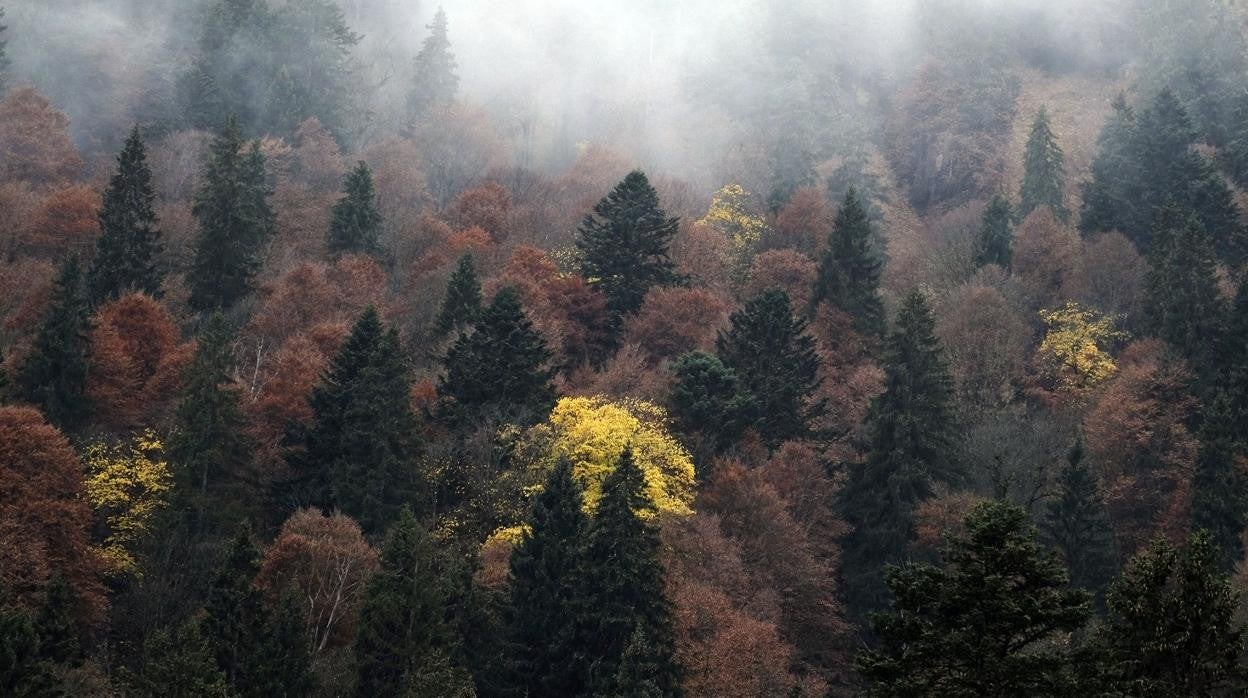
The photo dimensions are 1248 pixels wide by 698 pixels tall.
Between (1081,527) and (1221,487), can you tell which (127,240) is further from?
(1221,487)

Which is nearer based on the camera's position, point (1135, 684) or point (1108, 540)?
point (1135, 684)

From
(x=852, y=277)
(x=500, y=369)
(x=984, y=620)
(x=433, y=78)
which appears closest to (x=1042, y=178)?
(x=852, y=277)

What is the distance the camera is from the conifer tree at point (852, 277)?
230 feet

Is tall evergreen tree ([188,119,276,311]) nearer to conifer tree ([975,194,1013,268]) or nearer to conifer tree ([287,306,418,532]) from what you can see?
conifer tree ([287,306,418,532])

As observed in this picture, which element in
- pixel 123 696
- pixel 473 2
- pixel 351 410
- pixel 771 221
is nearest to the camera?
pixel 123 696

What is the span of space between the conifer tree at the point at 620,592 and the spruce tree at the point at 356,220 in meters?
37.1

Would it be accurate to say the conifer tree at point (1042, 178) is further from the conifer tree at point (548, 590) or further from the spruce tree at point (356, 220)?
the conifer tree at point (548, 590)

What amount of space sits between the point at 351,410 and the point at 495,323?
7720 millimetres

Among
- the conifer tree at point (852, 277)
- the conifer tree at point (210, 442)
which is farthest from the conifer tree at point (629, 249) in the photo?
the conifer tree at point (210, 442)

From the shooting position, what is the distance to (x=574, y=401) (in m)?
51.6

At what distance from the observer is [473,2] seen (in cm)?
14138

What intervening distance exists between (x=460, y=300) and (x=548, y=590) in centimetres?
2400

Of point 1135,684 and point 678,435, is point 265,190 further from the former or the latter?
point 1135,684

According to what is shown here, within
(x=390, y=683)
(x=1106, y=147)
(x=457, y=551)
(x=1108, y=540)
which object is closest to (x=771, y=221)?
(x=1106, y=147)
